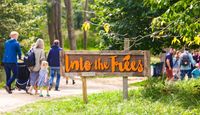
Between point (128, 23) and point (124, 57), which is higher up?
point (128, 23)

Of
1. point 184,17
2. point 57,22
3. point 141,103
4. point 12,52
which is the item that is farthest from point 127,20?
point 57,22

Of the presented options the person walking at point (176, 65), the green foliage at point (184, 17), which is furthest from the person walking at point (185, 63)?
the green foliage at point (184, 17)

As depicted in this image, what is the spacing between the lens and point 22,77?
53.0 ft

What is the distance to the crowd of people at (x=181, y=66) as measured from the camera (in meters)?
20.0

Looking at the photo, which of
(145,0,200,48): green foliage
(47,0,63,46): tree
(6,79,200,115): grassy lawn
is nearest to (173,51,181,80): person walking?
(6,79,200,115): grassy lawn

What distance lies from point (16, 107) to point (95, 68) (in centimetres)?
214

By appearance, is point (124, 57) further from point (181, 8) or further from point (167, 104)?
point (181, 8)

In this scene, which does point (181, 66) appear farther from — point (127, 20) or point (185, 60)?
point (127, 20)

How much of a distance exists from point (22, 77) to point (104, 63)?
4.36 metres

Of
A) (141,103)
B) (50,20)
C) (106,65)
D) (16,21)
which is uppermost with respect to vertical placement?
(50,20)

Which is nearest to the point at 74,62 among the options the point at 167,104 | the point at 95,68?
the point at 95,68

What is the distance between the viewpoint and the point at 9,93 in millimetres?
14984

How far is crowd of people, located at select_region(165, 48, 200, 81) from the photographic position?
19953mm

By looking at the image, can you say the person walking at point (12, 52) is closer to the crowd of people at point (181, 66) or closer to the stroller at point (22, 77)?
the stroller at point (22, 77)
